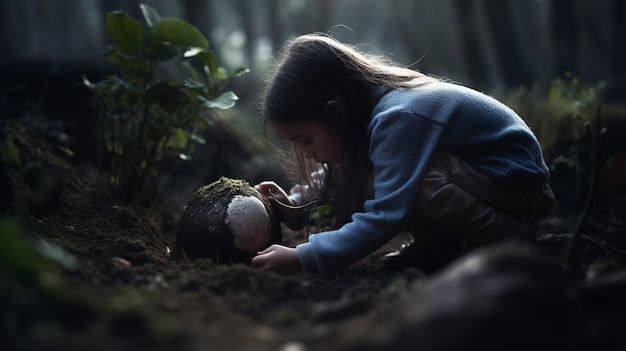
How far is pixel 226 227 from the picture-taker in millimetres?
2916

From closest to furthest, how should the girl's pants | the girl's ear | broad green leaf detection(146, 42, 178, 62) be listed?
the girl's pants, the girl's ear, broad green leaf detection(146, 42, 178, 62)

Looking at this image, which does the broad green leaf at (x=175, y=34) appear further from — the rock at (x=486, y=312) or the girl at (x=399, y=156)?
the rock at (x=486, y=312)

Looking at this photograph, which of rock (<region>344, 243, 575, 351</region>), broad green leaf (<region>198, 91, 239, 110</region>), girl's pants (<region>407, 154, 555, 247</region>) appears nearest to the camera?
rock (<region>344, 243, 575, 351</region>)

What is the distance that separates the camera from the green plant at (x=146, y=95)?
343 centimetres

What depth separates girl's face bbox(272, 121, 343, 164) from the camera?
2.93 metres

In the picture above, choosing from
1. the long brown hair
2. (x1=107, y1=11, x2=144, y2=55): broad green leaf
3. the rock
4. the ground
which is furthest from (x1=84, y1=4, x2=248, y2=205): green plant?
the rock

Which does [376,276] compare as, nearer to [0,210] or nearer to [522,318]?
[522,318]

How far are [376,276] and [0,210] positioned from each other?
5.97ft

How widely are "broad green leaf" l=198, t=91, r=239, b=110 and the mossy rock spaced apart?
0.52m

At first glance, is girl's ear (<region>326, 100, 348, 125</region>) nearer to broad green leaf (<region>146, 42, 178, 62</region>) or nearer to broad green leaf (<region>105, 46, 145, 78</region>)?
broad green leaf (<region>146, 42, 178, 62</region>)

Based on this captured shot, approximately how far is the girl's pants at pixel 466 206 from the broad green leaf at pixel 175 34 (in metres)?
1.64

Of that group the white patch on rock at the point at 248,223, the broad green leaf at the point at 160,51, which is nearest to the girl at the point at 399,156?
the white patch on rock at the point at 248,223

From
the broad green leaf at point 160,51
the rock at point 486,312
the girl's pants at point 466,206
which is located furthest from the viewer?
the broad green leaf at point 160,51

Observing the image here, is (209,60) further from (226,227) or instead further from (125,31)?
(226,227)
